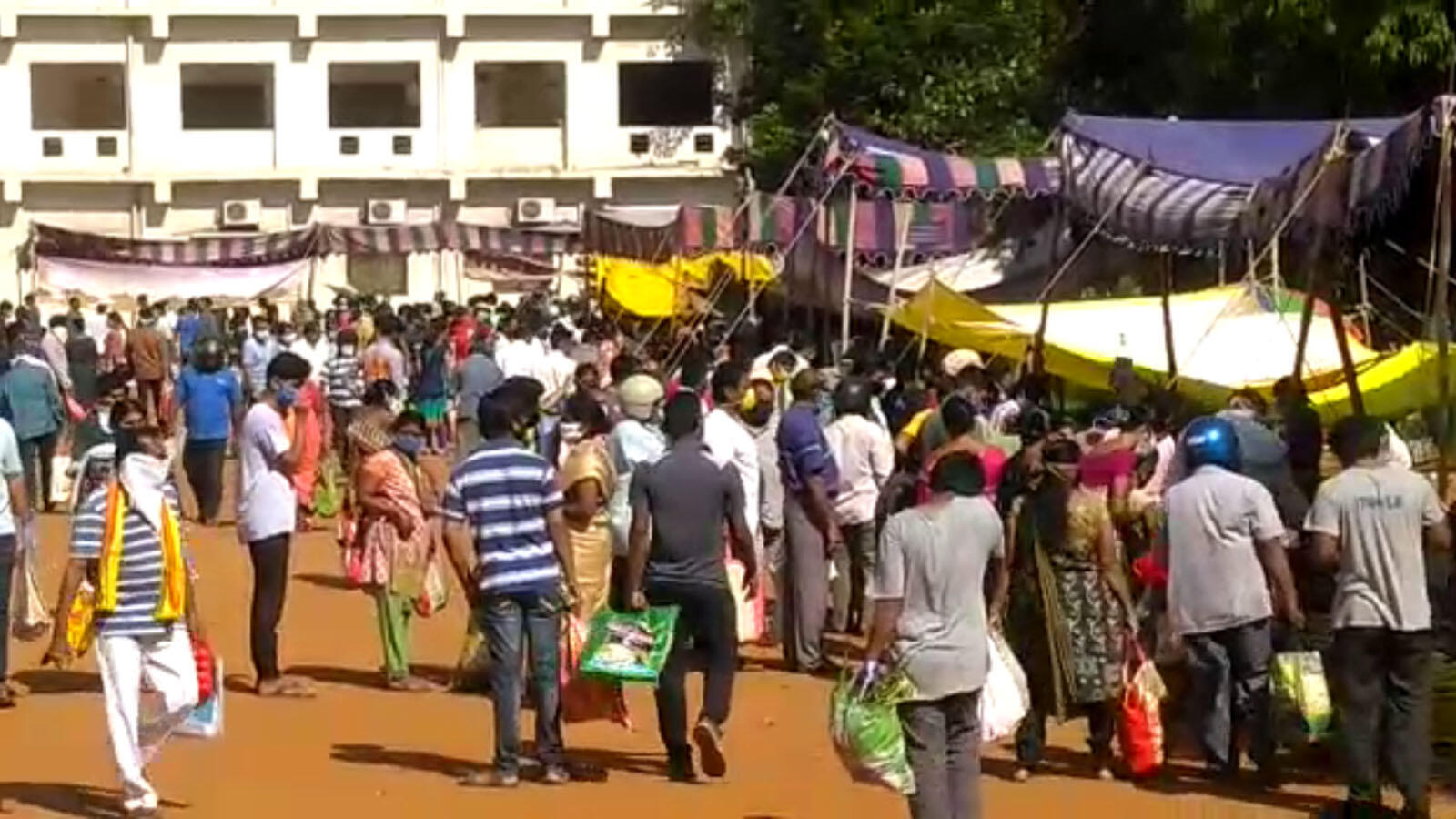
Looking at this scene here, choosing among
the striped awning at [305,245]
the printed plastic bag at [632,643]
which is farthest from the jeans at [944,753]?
the striped awning at [305,245]

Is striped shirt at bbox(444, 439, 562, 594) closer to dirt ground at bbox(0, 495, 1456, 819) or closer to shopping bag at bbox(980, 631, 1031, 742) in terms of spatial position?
dirt ground at bbox(0, 495, 1456, 819)

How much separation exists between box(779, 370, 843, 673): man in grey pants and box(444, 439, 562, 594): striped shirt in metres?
3.37

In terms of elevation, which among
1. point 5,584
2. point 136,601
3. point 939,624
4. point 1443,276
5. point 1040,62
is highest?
point 1040,62

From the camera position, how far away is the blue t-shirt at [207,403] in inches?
844

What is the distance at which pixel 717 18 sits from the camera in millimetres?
45375

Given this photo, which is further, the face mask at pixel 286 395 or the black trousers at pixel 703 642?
the face mask at pixel 286 395

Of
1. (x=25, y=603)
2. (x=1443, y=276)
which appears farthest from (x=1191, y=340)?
(x=25, y=603)

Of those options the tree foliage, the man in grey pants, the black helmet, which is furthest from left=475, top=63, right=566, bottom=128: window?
the man in grey pants

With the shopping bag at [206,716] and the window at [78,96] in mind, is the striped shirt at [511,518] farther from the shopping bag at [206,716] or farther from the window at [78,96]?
the window at [78,96]

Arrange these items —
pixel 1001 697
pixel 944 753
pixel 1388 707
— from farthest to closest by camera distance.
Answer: pixel 1388 707 < pixel 1001 697 < pixel 944 753

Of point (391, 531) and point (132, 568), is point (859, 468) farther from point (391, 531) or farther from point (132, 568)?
point (132, 568)

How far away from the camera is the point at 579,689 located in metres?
12.3

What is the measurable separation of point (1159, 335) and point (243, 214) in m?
28.8

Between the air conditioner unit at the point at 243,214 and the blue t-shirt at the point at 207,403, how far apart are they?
26.3 meters
